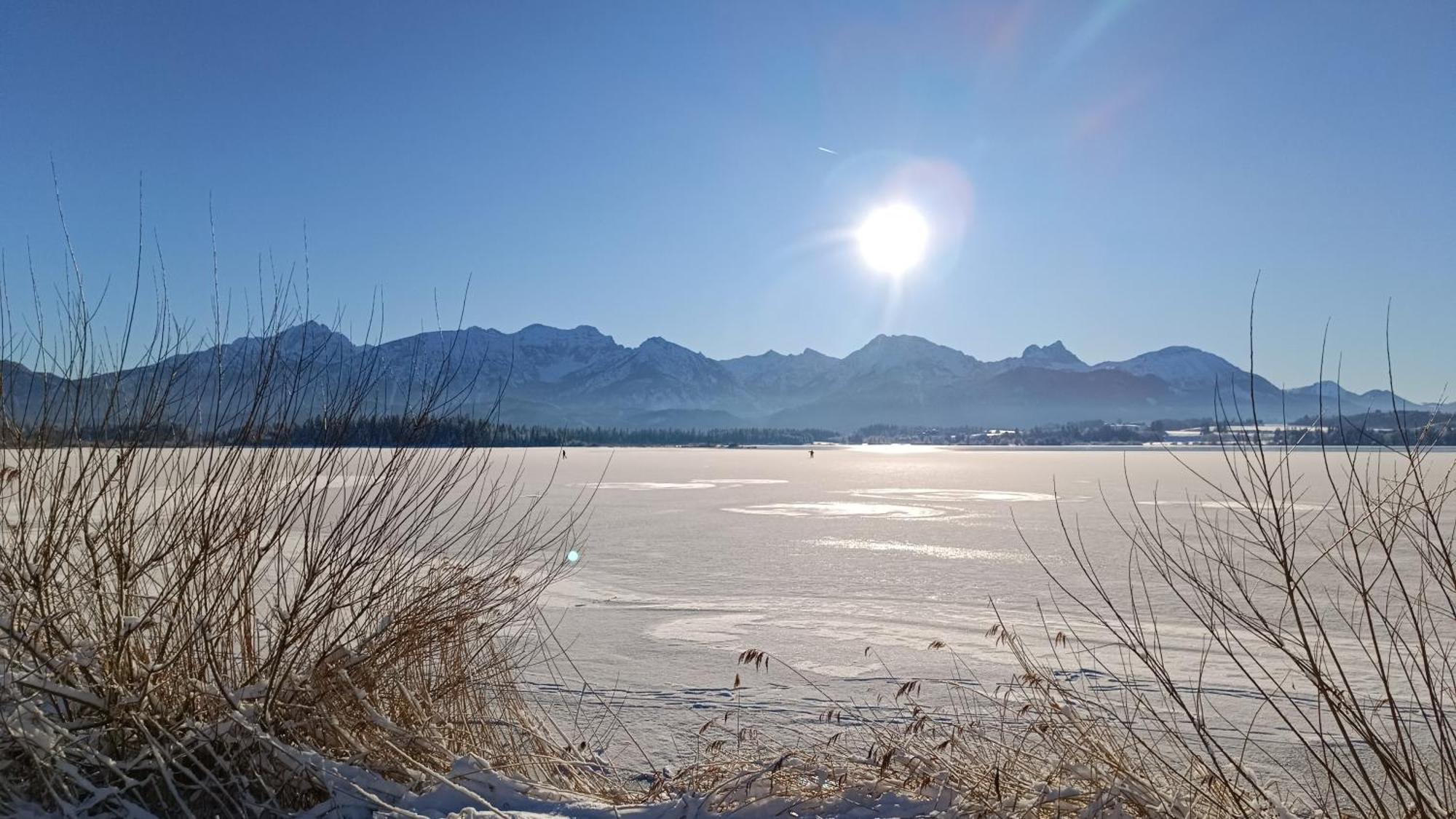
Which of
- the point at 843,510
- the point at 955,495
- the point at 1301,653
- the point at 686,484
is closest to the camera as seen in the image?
the point at 1301,653

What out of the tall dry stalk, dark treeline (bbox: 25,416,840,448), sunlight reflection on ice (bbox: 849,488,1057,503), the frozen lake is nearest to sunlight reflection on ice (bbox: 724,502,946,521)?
the frozen lake

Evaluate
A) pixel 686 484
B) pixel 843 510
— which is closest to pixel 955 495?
pixel 843 510

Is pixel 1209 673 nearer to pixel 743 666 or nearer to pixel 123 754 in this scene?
pixel 743 666

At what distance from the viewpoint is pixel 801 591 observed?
1062cm

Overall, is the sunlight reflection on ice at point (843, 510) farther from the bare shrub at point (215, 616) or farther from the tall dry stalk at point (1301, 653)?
the bare shrub at point (215, 616)

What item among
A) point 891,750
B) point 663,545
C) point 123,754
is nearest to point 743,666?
point 891,750

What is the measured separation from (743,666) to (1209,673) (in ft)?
12.6

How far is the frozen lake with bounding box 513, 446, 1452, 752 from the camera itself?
686 centimetres

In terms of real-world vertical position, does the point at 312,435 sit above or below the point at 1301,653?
above

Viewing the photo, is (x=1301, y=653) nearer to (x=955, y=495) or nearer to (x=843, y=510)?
(x=843, y=510)

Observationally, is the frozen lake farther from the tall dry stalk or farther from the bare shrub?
the bare shrub

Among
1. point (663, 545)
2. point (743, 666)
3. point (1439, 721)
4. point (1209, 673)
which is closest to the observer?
point (1439, 721)

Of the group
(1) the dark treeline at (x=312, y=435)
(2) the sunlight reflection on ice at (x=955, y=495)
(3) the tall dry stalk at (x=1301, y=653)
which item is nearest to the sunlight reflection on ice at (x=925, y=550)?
(3) the tall dry stalk at (x=1301, y=653)

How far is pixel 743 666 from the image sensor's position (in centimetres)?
743
